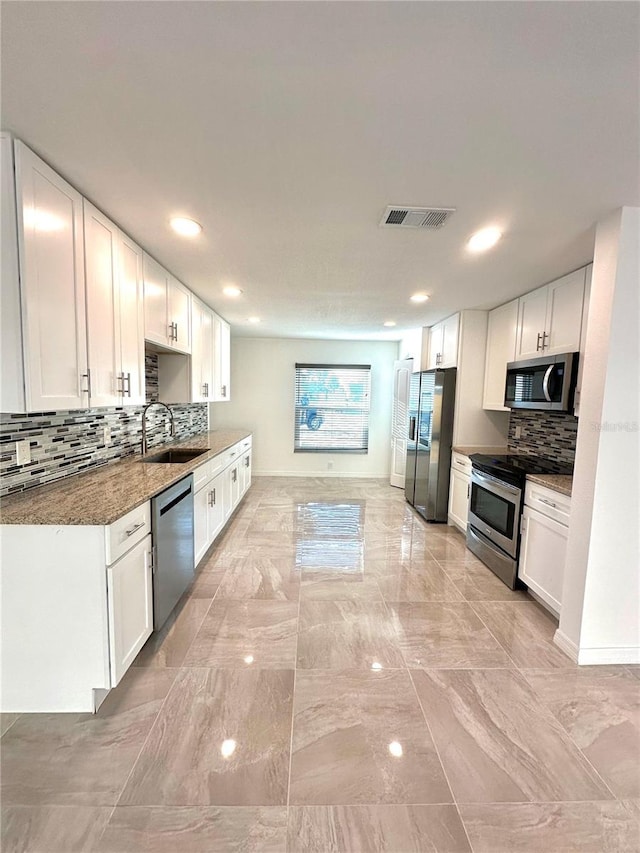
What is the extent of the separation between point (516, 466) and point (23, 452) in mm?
3382

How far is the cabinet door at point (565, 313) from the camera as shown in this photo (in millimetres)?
2537

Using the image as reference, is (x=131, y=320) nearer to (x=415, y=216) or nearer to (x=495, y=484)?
(x=415, y=216)

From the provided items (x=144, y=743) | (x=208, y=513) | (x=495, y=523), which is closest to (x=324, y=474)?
(x=208, y=513)

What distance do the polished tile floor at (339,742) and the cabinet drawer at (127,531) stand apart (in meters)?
0.72

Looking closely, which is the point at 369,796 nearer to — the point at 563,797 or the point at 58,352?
the point at 563,797

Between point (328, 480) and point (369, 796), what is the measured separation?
16.0 feet

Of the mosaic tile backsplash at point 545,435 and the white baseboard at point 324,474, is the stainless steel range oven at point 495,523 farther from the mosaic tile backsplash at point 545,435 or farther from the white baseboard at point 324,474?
the white baseboard at point 324,474

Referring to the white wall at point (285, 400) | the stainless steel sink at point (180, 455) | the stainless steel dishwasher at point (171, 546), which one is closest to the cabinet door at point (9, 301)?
the stainless steel dishwasher at point (171, 546)

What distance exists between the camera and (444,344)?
172 inches

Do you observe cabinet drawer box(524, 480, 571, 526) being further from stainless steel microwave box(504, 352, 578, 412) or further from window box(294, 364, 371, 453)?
window box(294, 364, 371, 453)

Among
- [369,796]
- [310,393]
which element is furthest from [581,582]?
[310,393]

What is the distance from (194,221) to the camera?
200 cm

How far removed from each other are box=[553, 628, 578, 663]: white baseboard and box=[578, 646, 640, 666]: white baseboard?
0.03 m

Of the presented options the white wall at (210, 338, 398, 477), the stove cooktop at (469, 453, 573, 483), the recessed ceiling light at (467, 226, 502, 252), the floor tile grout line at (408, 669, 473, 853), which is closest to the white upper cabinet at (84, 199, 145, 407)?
the recessed ceiling light at (467, 226, 502, 252)
